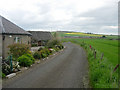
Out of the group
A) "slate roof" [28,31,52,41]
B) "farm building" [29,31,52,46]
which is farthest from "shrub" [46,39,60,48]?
"slate roof" [28,31,52,41]

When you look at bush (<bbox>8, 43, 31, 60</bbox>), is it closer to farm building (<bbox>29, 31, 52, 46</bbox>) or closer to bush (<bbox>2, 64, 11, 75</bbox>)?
bush (<bbox>2, 64, 11, 75</bbox>)

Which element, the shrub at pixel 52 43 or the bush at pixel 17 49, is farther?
the shrub at pixel 52 43

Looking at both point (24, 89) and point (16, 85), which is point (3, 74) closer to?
point (16, 85)

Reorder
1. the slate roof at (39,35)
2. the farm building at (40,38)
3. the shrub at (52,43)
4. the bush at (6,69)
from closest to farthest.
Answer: the bush at (6,69), the shrub at (52,43), the farm building at (40,38), the slate roof at (39,35)

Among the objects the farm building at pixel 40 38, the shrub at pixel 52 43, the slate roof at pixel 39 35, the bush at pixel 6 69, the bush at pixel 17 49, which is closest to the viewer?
the bush at pixel 6 69

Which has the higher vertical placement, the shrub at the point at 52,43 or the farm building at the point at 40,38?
the farm building at the point at 40,38

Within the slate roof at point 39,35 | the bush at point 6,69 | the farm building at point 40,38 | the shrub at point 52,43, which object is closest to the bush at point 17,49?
→ the bush at point 6,69

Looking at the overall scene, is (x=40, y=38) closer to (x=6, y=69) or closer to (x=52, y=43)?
(x=52, y=43)

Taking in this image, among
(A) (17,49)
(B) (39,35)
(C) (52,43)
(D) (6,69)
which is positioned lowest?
(D) (6,69)

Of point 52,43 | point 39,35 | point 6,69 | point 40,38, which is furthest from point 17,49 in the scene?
point 39,35

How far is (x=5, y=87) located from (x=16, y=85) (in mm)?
570

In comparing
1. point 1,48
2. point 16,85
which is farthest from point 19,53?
point 16,85

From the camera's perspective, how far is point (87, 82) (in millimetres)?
6809

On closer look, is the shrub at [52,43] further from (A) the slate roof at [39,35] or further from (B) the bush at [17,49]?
(B) the bush at [17,49]
